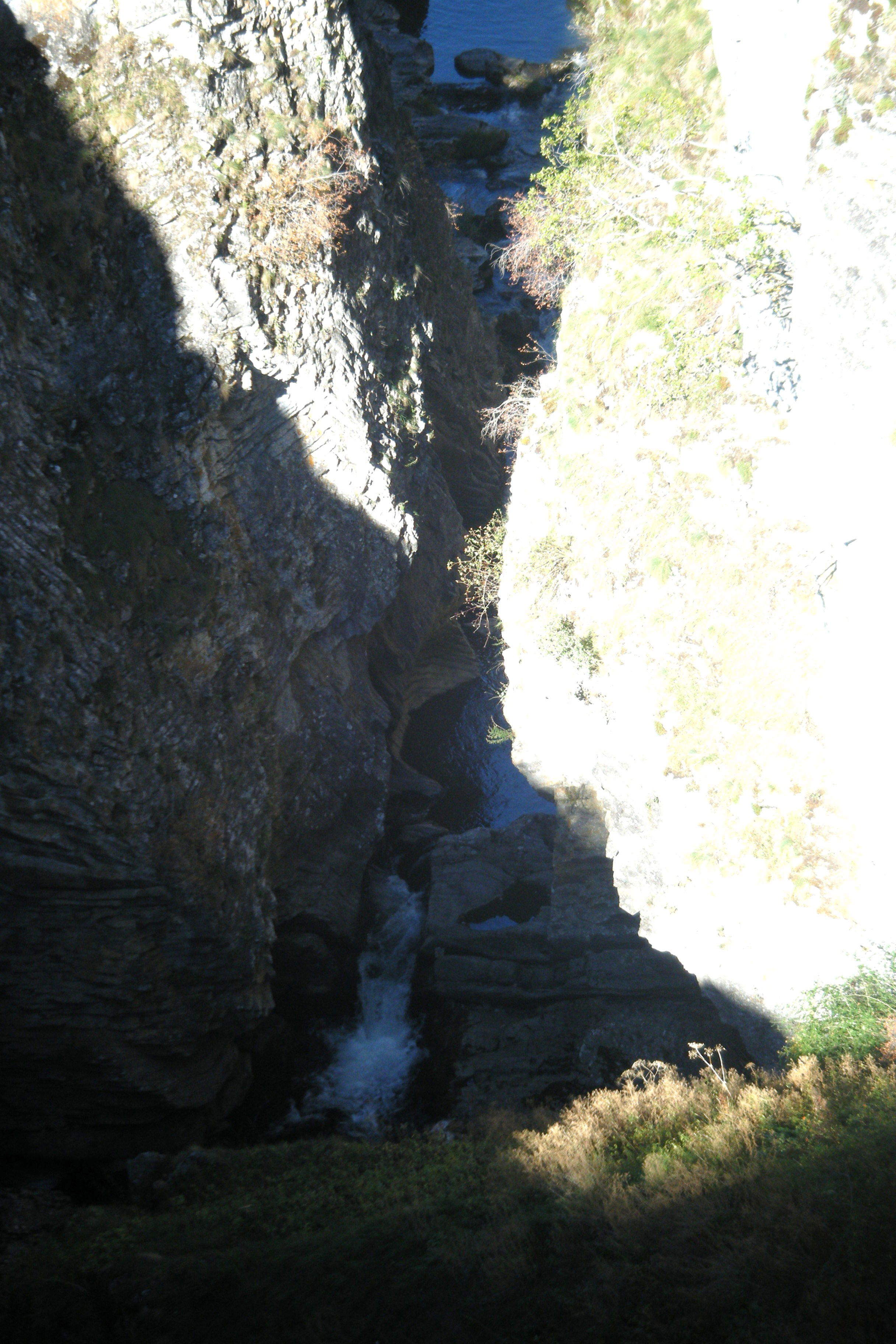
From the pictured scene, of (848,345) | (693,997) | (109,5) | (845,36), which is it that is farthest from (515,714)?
(109,5)

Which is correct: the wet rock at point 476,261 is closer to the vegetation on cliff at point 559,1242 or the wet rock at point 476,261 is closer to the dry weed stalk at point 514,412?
the dry weed stalk at point 514,412

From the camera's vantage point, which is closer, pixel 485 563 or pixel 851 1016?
pixel 851 1016

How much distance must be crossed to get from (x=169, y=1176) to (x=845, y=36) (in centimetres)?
1804

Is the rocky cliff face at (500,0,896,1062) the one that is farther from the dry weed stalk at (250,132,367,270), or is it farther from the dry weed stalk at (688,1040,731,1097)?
→ the dry weed stalk at (250,132,367,270)

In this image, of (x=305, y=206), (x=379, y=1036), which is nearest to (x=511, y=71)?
(x=305, y=206)

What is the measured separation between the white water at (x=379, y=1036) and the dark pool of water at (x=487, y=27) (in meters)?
36.6

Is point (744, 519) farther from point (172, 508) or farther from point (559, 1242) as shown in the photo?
point (172, 508)

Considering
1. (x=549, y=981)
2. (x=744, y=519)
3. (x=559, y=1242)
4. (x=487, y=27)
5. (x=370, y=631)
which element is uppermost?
(x=487, y=27)

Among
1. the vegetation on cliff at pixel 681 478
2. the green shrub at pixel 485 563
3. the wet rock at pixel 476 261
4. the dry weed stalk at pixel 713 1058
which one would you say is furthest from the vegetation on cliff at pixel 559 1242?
the wet rock at pixel 476 261

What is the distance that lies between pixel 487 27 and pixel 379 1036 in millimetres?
43853

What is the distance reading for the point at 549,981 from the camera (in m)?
16.1

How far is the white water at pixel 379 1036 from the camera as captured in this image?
640 inches

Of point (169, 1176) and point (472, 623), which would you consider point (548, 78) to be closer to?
point (472, 623)

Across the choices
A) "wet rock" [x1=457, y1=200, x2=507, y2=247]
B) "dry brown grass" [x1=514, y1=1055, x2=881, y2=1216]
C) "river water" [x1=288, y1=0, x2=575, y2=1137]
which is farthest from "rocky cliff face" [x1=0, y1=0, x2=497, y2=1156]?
"wet rock" [x1=457, y1=200, x2=507, y2=247]
